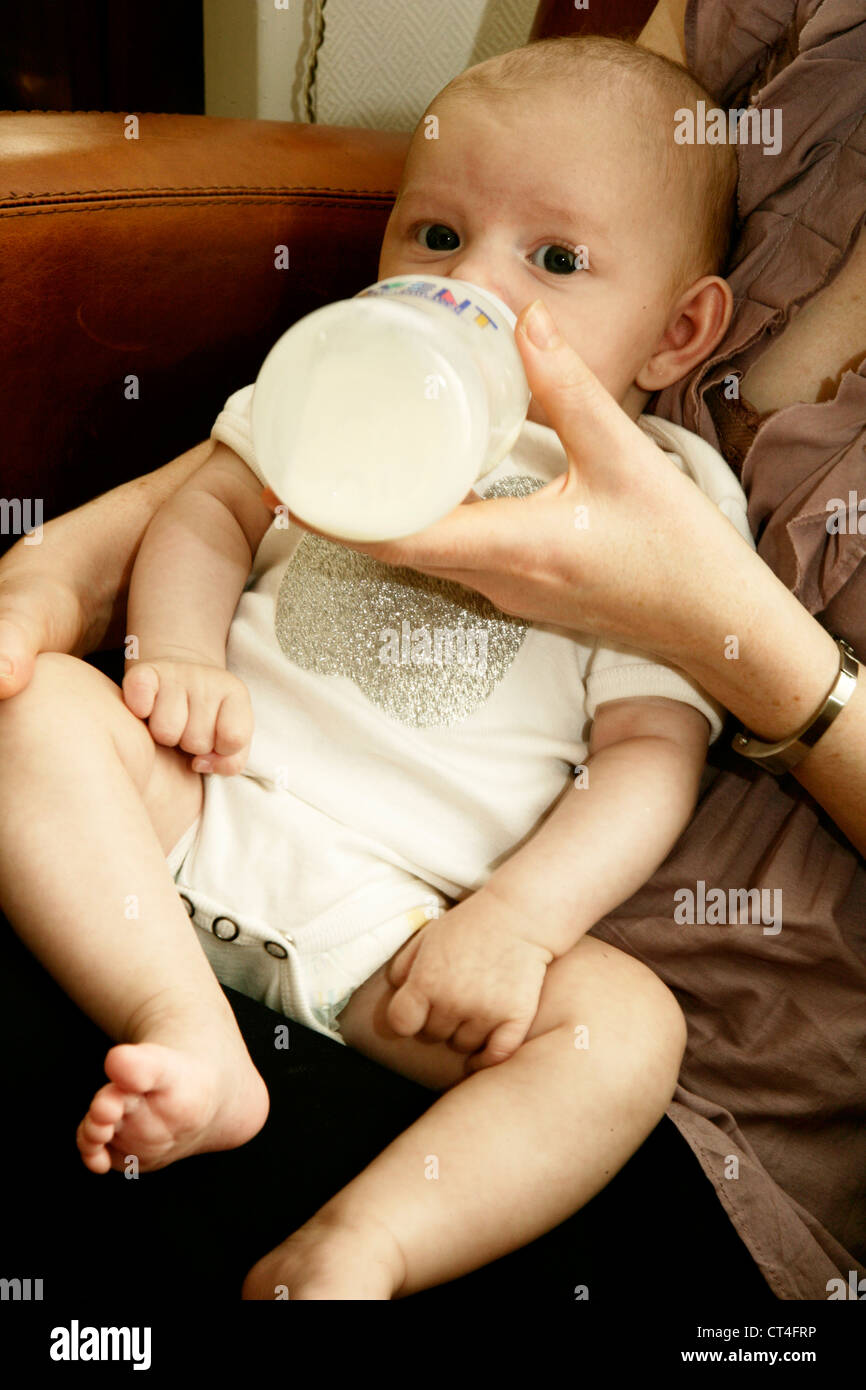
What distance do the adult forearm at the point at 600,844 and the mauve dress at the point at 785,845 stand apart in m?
0.06

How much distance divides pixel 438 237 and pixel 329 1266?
777mm

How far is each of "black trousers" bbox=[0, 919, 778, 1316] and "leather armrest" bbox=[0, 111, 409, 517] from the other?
1.66ft

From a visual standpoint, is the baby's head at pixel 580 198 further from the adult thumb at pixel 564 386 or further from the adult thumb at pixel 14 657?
the adult thumb at pixel 14 657

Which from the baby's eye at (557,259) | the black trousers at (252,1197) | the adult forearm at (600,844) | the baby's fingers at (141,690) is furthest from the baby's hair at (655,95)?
the black trousers at (252,1197)

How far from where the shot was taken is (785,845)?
785mm

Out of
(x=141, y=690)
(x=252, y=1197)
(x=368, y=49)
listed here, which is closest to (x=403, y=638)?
(x=141, y=690)

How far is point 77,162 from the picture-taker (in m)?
0.91

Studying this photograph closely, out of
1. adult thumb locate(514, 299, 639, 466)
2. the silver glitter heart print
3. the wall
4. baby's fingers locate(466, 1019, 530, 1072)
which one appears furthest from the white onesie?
the wall

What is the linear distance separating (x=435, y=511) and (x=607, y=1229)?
47cm

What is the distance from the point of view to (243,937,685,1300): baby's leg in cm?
59

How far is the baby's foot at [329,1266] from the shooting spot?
1.84ft

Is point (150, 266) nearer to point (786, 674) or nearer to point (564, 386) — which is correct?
point (564, 386)
